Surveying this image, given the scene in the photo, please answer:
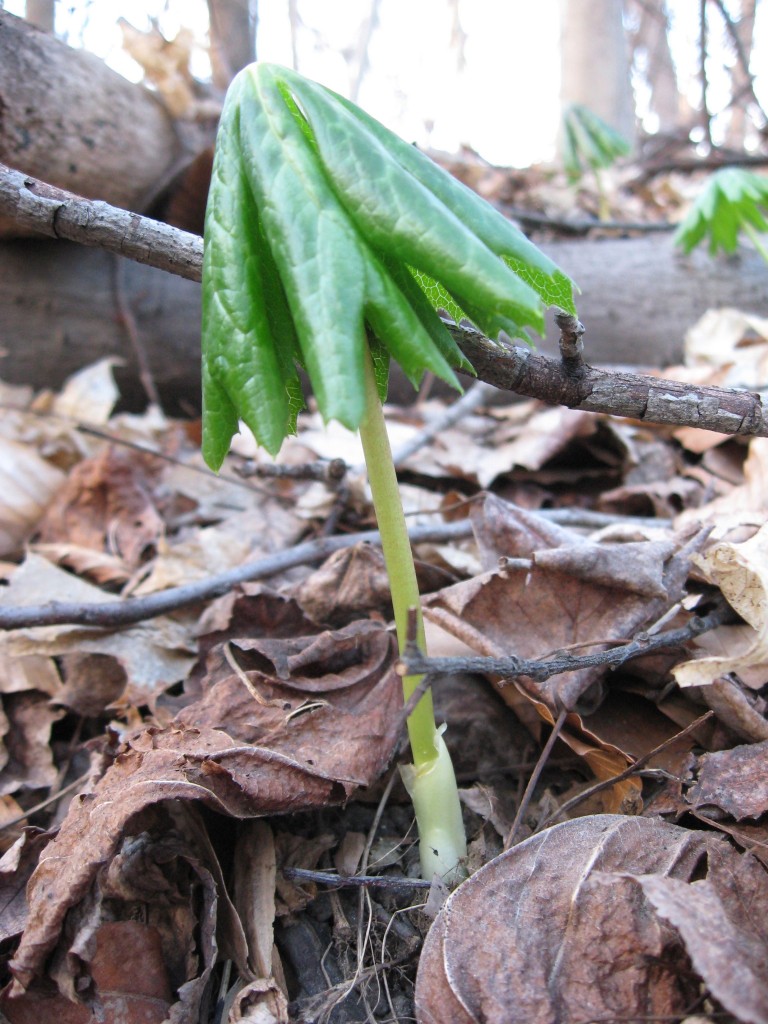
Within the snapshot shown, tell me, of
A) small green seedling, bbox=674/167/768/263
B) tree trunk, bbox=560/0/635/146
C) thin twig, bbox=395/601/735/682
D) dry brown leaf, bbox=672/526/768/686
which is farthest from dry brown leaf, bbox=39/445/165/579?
Answer: tree trunk, bbox=560/0/635/146

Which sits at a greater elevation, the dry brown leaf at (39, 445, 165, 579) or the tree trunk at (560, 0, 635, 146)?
the tree trunk at (560, 0, 635, 146)

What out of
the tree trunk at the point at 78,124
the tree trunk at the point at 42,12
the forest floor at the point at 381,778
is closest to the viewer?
the forest floor at the point at 381,778

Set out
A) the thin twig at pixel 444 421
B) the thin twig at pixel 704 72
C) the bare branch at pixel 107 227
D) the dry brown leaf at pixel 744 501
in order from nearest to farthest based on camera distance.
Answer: the bare branch at pixel 107 227
the dry brown leaf at pixel 744 501
the thin twig at pixel 444 421
the thin twig at pixel 704 72

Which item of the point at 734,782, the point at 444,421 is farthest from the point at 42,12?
the point at 734,782

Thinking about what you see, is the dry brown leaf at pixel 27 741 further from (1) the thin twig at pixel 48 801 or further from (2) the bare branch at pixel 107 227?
(2) the bare branch at pixel 107 227

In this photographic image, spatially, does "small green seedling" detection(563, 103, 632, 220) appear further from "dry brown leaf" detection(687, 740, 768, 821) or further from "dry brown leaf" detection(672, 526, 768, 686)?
"dry brown leaf" detection(687, 740, 768, 821)

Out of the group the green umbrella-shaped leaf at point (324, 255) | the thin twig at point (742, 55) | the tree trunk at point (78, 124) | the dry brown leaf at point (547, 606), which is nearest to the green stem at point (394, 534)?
the green umbrella-shaped leaf at point (324, 255)
